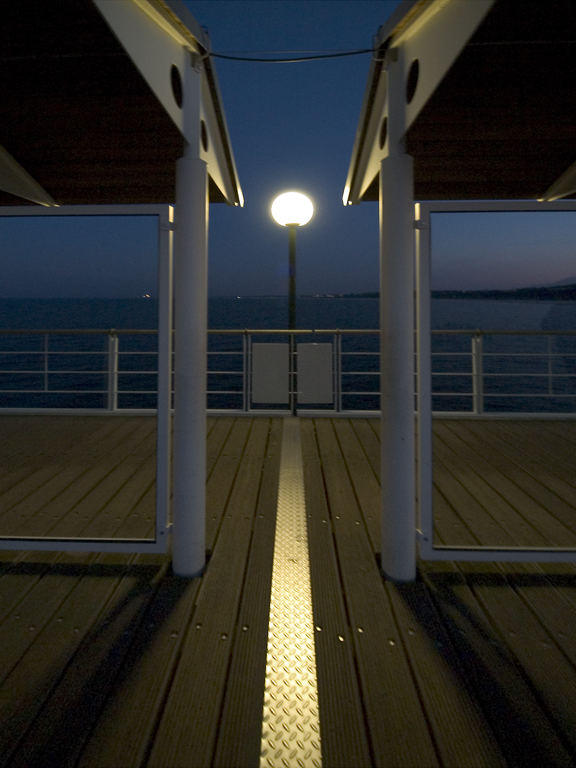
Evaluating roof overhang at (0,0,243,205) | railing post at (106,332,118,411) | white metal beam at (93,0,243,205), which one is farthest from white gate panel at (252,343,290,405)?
white metal beam at (93,0,243,205)

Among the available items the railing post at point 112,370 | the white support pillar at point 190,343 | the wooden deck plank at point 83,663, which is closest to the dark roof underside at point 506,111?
the white support pillar at point 190,343

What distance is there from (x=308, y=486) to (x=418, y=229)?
4.43 ft

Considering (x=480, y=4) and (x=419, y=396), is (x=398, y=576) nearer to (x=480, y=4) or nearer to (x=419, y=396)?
(x=419, y=396)

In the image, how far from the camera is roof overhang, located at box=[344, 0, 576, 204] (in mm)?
979

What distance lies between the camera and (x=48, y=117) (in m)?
1.36

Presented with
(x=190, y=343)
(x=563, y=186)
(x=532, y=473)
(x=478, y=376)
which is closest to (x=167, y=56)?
(x=190, y=343)

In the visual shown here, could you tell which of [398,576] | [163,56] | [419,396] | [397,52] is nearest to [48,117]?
[163,56]

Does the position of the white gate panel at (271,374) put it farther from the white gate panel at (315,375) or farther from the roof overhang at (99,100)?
the roof overhang at (99,100)

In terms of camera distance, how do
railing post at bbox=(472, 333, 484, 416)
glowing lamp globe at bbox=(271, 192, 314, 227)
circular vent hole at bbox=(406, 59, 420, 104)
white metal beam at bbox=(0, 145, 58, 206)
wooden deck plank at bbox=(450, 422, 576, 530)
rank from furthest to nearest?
railing post at bbox=(472, 333, 484, 416) → glowing lamp globe at bbox=(271, 192, 314, 227) → wooden deck plank at bbox=(450, 422, 576, 530) → white metal beam at bbox=(0, 145, 58, 206) → circular vent hole at bbox=(406, 59, 420, 104)

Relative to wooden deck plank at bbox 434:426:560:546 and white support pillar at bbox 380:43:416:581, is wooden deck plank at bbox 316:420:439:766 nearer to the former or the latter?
white support pillar at bbox 380:43:416:581

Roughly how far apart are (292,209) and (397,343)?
2.35 meters

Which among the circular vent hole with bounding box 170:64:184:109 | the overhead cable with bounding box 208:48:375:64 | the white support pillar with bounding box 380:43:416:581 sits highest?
the overhead cable with bounding box 208:48:375:64

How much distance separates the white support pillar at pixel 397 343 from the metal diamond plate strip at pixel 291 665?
33cm

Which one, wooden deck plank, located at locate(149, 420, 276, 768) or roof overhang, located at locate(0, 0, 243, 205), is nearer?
wooden deck plank, located at locate(149, 420, 276, 768)
